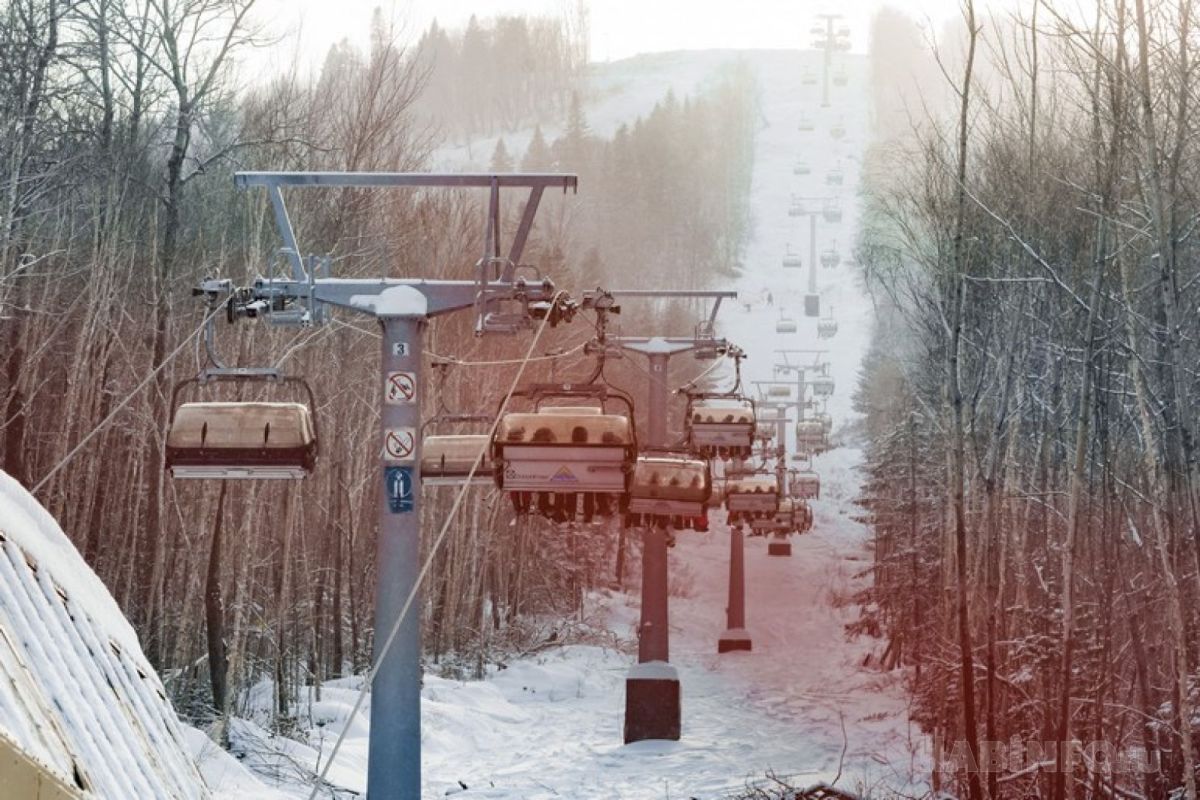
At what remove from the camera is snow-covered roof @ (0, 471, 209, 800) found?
2219 millimetres

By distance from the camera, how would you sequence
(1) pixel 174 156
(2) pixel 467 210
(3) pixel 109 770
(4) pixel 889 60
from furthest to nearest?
(4) pixel 889 60, (2) pixel 467 210, (1) pixel 174 156, (3) pixel 109 770

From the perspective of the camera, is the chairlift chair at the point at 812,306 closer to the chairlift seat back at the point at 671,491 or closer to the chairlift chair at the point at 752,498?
the chairlift chair at the point at 752,498

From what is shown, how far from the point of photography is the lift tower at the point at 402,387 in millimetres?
8562

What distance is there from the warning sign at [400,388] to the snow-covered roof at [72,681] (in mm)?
5007

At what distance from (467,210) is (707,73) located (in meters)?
149

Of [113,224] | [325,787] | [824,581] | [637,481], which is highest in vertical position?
[113,224]

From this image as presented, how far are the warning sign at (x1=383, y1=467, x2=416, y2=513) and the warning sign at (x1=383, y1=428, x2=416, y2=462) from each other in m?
0.08

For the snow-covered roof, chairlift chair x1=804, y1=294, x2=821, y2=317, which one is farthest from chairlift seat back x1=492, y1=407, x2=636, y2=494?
chairlift chair x1=804, y1=294, x2=821, y2=317

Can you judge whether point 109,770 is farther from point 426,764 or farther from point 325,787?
point 426,764

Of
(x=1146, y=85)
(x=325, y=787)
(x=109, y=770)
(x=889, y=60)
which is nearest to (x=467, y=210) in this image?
(x=325, y=787)

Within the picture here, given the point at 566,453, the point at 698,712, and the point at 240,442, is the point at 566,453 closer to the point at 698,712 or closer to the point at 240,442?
the point at 240,442

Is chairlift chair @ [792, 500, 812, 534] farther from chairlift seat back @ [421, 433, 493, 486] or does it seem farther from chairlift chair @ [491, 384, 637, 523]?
chairlift chair @ [491, 384, 637, 523]

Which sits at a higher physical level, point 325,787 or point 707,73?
point 707,73

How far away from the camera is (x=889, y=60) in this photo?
5945 inches
